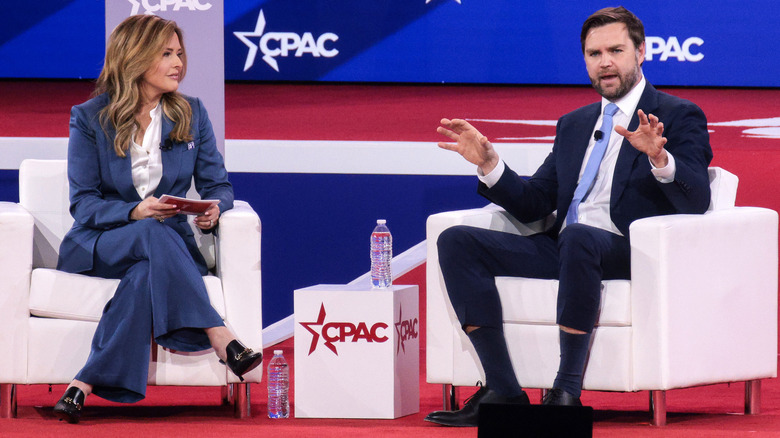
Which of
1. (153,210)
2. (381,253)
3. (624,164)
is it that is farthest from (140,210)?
(624,164)

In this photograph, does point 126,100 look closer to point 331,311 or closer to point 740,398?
point 331,311

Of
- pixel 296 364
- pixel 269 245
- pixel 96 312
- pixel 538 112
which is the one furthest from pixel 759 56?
pixel 96 312

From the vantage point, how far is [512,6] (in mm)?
5461

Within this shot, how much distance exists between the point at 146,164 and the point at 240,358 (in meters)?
0.91

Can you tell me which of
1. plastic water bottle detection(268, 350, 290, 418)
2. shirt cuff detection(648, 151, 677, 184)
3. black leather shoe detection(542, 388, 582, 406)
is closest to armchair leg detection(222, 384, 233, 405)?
plastic water bottle detection(268, 350, 290, 418)

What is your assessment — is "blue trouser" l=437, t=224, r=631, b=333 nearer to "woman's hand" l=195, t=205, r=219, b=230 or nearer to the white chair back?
the white chair back

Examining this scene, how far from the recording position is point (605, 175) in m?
3.84

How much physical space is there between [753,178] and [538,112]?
106 cm

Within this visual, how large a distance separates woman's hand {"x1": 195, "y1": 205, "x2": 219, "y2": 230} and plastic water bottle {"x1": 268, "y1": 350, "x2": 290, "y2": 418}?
1.64 feet

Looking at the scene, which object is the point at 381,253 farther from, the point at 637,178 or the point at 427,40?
the point at 427,40

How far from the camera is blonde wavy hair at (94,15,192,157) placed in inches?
159

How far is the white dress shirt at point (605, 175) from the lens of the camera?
380 centimetres

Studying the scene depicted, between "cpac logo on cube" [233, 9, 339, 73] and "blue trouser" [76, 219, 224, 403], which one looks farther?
"cpac logo on cube" [233, 9, 339, 73]

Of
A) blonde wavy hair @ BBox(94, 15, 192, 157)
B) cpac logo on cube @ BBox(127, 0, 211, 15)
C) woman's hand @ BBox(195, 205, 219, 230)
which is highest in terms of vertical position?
cpac logo on cube @ BBox(127, 0, 211, 15)
